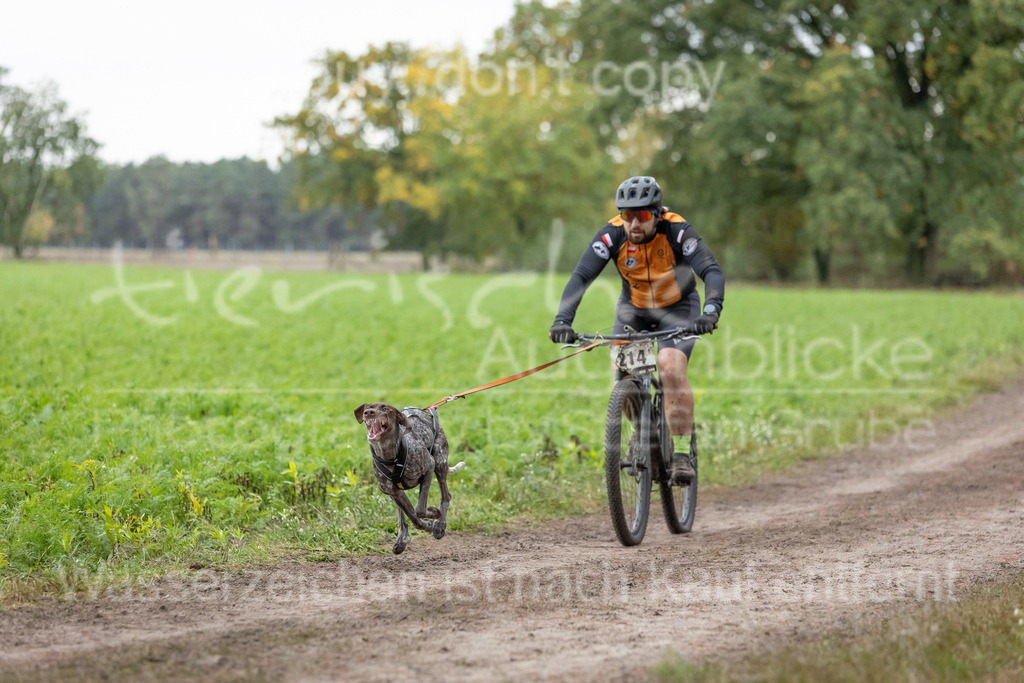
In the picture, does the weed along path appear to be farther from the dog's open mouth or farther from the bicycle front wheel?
the dog's open mouth

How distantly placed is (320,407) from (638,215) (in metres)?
5.71

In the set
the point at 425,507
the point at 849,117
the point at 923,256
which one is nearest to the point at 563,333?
the point at 425,507

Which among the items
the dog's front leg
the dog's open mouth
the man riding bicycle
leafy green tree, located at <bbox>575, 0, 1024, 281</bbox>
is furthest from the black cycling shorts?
leafy green tree, located at <bbox>575, 0, 1024, 281</bbox>

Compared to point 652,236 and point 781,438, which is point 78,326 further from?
point 652,236

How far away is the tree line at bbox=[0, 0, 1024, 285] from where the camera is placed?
45.1m

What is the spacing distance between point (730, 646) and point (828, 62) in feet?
147

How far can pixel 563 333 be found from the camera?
7047 mm

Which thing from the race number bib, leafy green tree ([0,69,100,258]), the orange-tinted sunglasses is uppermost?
leafy green tree ([0,69,100,258])

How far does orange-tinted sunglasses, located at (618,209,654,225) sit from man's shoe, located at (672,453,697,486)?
1.85m

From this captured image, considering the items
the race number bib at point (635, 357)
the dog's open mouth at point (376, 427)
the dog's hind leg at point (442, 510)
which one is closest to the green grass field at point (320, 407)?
the dog's hind leg at point (442, 510)

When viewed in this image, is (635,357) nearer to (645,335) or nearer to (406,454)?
(645,335)

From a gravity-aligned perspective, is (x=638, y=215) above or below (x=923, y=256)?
below

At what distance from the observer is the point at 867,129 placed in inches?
1802

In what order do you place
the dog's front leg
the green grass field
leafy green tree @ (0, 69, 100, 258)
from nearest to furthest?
the dog's front leg
the green grass field
leafy green tree @ (0, 69, 100, 258)
